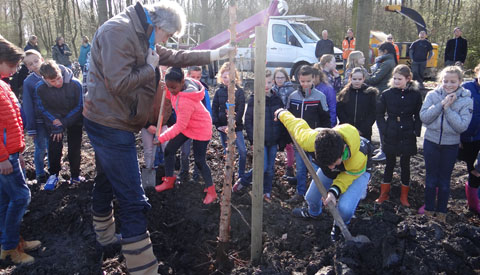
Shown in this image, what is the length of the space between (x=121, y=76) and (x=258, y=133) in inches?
42.3

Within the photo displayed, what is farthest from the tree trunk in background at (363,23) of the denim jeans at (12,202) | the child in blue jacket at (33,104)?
the denim jeans at (12,202)

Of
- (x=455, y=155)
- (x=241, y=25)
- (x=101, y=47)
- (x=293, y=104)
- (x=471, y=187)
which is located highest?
(x=241, y=25)

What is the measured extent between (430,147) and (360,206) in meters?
0.96

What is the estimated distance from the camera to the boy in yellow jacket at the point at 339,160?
2.60m

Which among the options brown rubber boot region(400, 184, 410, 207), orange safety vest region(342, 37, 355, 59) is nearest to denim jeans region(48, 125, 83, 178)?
brown rubber boot region(400, 184, 410, 207)

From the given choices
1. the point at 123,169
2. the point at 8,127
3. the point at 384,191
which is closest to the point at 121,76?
the point at 123,169

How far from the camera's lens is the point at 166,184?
4176 millimetres

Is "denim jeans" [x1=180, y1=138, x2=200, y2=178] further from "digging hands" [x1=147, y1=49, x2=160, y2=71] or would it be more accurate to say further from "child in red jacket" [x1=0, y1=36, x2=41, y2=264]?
"digging hands" [x1=147, y1=49, x2=160, y2=71]

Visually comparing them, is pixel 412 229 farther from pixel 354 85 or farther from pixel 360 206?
pixel 354 85

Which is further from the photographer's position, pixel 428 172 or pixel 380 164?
pixel 380 164

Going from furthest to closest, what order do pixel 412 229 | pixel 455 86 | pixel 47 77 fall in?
pixel 47 77
pixel 455 86
pixel 412 229

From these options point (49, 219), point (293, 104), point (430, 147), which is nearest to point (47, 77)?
point (49, 219)

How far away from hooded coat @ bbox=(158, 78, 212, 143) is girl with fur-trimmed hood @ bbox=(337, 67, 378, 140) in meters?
1.87

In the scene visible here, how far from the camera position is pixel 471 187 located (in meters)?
3.82
